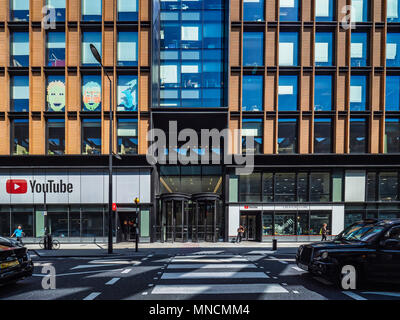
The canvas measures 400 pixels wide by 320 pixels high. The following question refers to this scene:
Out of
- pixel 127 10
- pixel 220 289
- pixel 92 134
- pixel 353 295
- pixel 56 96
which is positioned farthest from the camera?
pixel 127 10

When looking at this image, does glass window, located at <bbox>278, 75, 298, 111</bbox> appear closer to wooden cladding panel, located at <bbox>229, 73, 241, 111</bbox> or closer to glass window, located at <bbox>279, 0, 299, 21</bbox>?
wooden cladding panel, located at <bbox>229, 73, 241, 111</bbox>

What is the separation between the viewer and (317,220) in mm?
18859

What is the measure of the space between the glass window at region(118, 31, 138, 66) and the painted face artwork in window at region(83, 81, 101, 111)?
102 inches

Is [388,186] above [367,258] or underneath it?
above

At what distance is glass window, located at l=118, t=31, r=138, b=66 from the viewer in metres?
18.6

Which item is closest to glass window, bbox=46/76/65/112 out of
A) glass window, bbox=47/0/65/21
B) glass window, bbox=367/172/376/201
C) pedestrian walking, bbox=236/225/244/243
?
glass window, bbox=47/0/65/21

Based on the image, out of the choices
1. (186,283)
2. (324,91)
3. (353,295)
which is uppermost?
(324,91)

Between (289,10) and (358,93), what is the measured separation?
8609 millimetres

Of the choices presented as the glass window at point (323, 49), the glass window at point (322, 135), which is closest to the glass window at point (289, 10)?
the glass window at point (323, 49)

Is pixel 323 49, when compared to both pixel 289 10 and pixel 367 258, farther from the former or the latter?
pixel 367 258

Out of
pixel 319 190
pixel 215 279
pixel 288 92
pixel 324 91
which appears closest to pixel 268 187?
pixel 319 190

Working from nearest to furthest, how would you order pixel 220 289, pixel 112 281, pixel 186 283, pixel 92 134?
pixel 220 289, pixel 186 283, pixel 112 281, pixel 92 134

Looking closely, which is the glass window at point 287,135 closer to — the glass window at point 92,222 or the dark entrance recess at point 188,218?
the dark entrance recess at point 188,218
